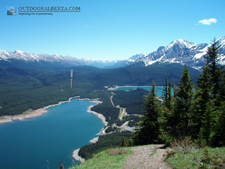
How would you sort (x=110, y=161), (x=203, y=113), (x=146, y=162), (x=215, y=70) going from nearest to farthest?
(x=146, y=162) < (x=110, y=161) < (x=203, y=113) < (x=215, y=70)

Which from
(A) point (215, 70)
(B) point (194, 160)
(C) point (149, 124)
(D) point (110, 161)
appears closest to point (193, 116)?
(B) point (194, 160)

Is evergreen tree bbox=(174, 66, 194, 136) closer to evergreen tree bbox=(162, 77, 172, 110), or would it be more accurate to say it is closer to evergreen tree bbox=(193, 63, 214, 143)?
evergreen tree bbox=(193, 63, 214, 143)

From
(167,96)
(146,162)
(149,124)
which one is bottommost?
(149,124)

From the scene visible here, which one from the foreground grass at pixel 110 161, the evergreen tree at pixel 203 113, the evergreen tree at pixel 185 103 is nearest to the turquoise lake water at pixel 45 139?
the foreground grass at pixel 110 161

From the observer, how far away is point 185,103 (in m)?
16.4

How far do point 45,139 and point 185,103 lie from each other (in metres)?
73.4

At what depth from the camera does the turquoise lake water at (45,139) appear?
55.6m

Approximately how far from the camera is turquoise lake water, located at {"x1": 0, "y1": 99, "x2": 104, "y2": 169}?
55.6m

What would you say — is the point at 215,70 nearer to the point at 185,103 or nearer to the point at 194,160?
the point at 185,103

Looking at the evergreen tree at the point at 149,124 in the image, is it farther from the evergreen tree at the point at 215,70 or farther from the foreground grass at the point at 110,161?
the foreground grass at the point at 110,161

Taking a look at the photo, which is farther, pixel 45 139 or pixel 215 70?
Answer: pixel 45 139

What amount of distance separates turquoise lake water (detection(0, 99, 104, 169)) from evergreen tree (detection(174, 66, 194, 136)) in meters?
38.7

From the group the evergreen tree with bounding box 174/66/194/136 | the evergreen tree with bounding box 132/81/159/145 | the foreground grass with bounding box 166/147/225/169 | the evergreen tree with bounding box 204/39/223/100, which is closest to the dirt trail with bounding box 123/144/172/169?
the foreground grass with bounding box 166/147/225/169

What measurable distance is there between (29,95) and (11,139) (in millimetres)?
113051
